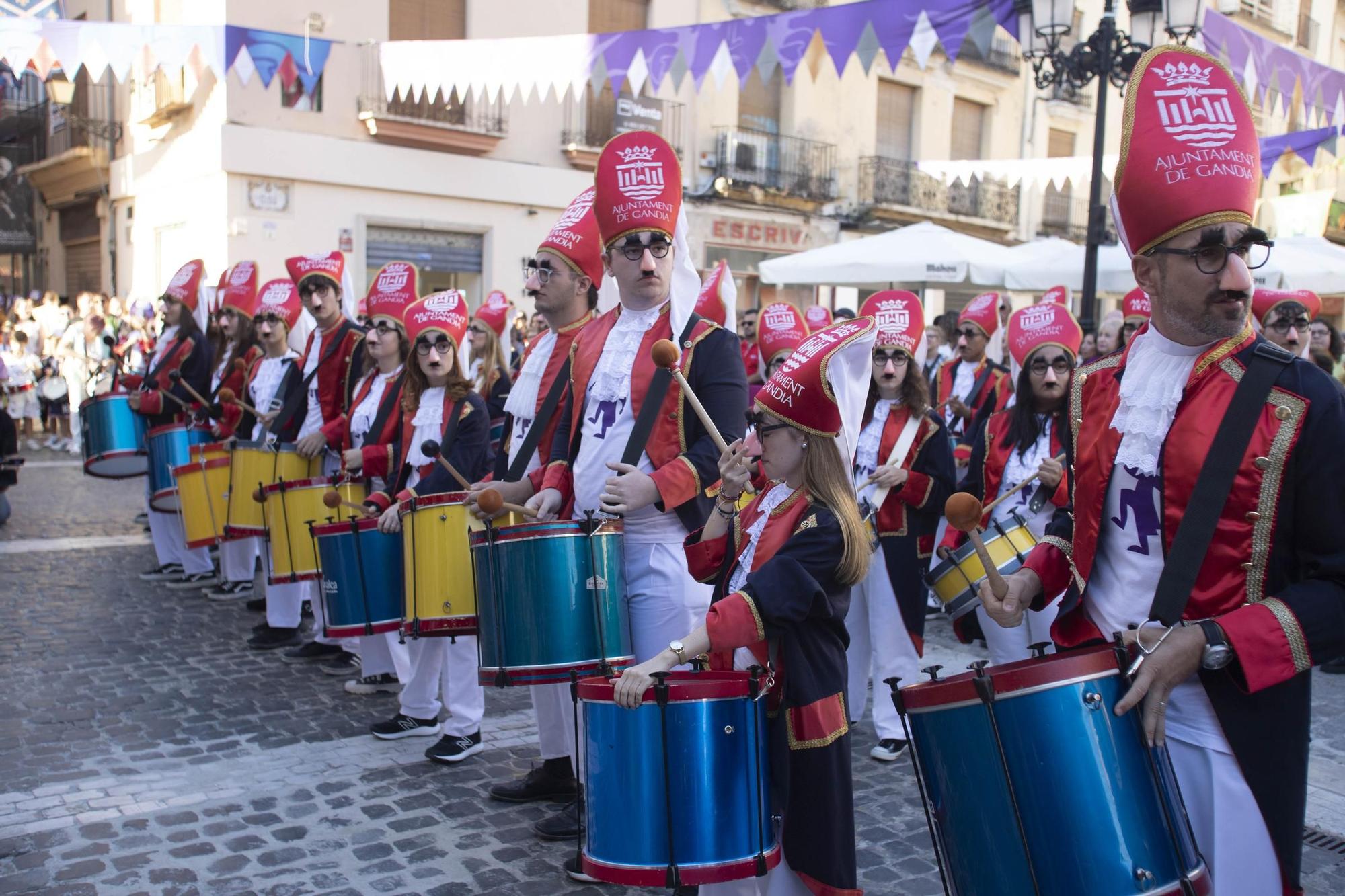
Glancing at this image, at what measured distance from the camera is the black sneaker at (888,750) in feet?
17.7

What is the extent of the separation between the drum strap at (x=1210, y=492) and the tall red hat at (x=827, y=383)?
3.55ft

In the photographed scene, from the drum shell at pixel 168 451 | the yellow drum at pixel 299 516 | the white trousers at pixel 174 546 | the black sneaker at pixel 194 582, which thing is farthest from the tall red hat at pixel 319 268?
the black sneaker at pixel 194 582

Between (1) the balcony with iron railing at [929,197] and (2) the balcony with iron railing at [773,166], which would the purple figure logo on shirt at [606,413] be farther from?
(1) the balcony with iron railing at [929,197]

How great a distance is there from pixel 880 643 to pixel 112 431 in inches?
249

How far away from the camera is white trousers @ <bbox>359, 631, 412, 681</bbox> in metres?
6.03

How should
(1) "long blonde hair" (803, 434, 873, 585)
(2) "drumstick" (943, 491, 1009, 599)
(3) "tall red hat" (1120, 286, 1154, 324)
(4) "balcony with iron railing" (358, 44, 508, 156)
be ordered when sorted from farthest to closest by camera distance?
(4) "balcony with iron railing" (358, 44, 508, 156) < (3) "tall red hat" (1120, 286, 1154, 324) < (1) "long blonde hair" (803, 434, 873, 585) < (2) "drumstick" (943, 491, 1009, 599)

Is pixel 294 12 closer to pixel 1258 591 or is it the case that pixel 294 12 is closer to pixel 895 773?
pixel 895 773

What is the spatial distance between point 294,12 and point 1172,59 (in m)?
17.7

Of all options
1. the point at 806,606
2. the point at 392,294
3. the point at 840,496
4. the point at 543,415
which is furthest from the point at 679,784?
the point at 392,294

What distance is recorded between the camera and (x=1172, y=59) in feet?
8.28

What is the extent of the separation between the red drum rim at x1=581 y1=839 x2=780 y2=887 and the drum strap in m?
1.27

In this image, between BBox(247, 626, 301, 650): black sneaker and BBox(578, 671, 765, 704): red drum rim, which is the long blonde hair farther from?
BBox(247, 626, 301, 650): black sneaker

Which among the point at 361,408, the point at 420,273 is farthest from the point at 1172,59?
the point at 420,273

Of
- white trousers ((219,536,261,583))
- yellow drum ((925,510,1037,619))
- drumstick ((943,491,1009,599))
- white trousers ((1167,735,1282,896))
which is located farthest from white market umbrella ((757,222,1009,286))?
white trousers ((1167,735,1282,896))
